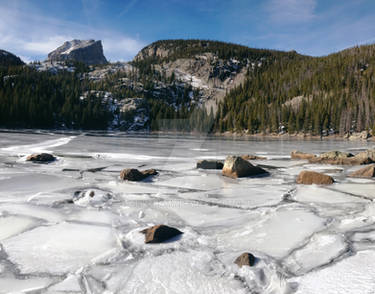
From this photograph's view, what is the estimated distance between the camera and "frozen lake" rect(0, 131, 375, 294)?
10.4ft

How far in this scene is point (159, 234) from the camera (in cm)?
448

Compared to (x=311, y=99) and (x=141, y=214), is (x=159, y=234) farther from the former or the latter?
(x=311, y=99)

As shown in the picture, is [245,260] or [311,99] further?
[311,99]

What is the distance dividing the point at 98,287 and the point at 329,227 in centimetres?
465

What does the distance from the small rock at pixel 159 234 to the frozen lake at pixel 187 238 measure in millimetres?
160

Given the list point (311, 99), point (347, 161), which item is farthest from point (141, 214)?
point (311, 99)

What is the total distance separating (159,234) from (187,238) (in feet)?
1.82

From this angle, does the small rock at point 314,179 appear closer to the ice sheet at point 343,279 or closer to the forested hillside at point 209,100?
the ice sheet at point 343,279

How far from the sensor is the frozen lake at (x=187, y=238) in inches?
125

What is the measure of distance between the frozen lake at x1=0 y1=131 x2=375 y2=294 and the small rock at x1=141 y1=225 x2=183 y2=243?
0.52ft

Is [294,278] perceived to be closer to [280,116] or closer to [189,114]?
[280,116]

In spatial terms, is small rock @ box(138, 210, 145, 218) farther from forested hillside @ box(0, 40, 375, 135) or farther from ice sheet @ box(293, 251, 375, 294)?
forested hillside @ box(0, 40, 375, 135)

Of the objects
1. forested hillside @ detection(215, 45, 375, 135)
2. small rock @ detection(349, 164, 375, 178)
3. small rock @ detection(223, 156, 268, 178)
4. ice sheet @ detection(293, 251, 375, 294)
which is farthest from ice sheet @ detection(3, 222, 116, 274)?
forested hillside @ detection(215, 45, 375, 135)

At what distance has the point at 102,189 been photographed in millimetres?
8242
